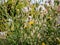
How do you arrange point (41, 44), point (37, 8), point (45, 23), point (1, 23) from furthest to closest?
point (1, 23) → point (37, 8) → point (45, 23) → point (41, 44)

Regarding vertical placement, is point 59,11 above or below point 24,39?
above

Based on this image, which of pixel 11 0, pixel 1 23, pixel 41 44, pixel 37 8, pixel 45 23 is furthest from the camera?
pixel 11 0

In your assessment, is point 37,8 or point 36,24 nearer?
point 36,24

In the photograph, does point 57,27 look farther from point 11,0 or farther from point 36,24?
point 11,0

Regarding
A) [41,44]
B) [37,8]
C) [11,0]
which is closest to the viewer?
[41,44]

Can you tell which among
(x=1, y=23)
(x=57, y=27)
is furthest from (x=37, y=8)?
(x=1, y=23)

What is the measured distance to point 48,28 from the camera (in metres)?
2.19

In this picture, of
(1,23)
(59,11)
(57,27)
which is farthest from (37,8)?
(1,23)

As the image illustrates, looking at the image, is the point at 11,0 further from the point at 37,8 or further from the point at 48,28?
the point at 48,28

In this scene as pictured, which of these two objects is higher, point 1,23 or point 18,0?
point 18,0

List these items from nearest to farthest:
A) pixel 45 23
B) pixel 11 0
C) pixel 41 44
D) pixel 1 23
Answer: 1. pixel 41 44
2. pixel 45 23
3. pixel 1 23
4. pixel 11 0

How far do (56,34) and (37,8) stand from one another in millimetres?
570

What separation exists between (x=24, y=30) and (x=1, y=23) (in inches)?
46.8

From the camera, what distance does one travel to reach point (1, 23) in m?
3.32
